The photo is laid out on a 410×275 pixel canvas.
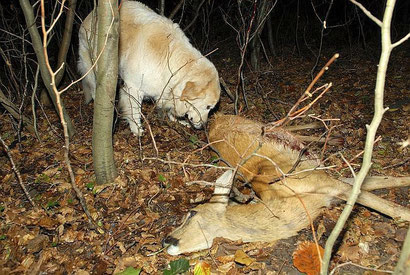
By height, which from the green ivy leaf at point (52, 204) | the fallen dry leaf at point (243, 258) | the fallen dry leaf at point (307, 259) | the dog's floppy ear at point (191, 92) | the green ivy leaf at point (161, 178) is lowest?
the green ivy leaf at point (52, 204)

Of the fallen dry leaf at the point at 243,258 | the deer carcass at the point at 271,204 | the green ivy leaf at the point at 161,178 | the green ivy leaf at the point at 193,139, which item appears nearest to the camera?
the fallen dry leaf at the point at 243,258

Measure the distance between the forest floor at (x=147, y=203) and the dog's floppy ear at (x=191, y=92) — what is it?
0.74 metres

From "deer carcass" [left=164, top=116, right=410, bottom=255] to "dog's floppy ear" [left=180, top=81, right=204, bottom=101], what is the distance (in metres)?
1.68

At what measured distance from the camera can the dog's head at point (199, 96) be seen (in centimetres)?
532

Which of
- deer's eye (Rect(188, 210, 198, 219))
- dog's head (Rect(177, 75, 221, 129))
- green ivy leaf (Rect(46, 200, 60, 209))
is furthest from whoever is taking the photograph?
dog's head (Rect(177, 75, 221, 129))

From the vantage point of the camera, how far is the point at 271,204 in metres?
3.53

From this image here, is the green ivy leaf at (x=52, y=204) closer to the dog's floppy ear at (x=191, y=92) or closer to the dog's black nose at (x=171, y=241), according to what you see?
the dog's black nose at (x=171, y=241)

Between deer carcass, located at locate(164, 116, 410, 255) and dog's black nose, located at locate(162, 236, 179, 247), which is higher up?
deer carcass, located at locate(164, 116, 410, 255)

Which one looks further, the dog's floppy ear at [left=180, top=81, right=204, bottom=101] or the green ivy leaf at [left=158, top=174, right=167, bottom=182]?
the dog's floppy ear at [left=180, top=81, right=204, bottom=101]

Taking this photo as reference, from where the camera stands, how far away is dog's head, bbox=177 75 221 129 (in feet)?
17.5

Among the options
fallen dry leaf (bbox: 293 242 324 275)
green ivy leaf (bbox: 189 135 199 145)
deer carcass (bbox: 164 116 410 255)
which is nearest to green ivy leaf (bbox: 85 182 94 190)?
deer carcass (bbox: 164 116 410 255)

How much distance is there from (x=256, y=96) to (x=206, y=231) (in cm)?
473

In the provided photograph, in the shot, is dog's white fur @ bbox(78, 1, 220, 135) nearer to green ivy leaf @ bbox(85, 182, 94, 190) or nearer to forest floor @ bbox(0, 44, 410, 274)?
forest floor @ bbox(0, 44, 410, 274)

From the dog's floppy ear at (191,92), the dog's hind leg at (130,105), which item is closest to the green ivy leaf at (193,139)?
the dog's floppy ear at (191,92)
